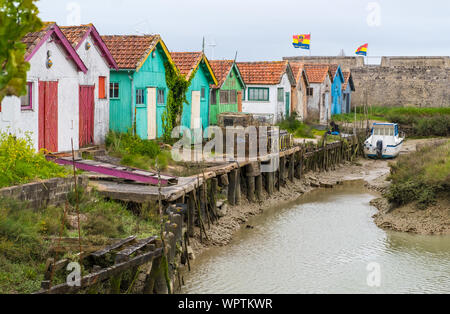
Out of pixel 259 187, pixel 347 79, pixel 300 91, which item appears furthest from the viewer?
pixel 347 79

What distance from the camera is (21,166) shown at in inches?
541

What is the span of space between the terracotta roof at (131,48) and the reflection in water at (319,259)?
24.9 feet

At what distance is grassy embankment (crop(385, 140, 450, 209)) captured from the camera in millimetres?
20481

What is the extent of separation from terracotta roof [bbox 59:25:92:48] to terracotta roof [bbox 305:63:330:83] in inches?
1040

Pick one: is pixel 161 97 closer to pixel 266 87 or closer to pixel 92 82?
pixel 92 82

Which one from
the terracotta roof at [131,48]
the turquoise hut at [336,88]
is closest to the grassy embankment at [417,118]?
the turquoise hut at [336,88]

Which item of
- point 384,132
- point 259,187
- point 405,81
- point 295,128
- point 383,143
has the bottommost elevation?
point 259,187

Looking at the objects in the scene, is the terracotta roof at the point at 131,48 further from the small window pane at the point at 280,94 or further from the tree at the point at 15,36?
the tree at the point at 15,36

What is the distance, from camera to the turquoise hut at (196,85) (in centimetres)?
2789

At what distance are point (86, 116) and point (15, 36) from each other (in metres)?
13.6

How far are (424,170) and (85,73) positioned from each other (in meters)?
12.0

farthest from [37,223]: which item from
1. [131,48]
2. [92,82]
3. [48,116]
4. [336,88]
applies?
[336,88]
